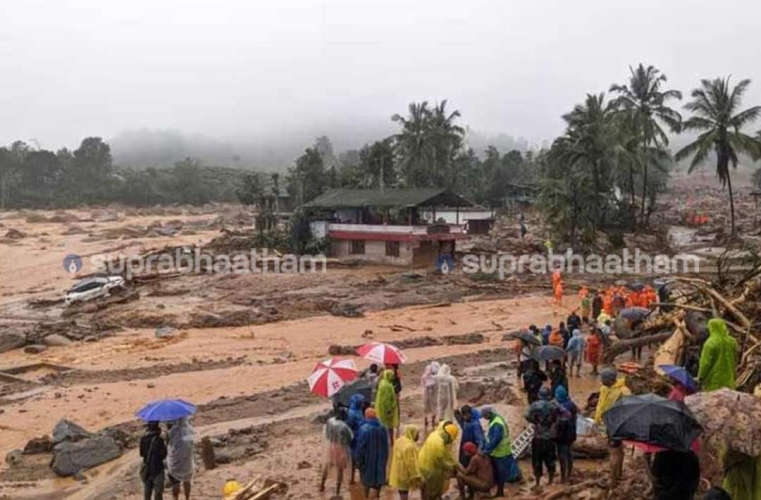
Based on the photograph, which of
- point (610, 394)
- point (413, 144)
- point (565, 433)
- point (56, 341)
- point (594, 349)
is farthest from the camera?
point (413, 144)

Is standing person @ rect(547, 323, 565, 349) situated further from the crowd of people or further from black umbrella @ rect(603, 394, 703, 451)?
black umbrella @ rect(603, 394, 703, 451)

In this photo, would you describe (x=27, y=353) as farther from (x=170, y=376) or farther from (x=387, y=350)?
(x=387, y=350)

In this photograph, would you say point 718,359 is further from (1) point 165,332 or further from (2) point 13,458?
(1) point 165,332

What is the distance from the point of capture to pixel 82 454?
12664 mm

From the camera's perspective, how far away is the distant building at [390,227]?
41.3 metres

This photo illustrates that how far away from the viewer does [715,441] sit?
6672mm

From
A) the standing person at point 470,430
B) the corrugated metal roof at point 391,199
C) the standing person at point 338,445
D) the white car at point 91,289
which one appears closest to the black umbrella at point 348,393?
the standing person at point 338,445

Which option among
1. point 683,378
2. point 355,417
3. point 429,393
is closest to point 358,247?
point 429,393

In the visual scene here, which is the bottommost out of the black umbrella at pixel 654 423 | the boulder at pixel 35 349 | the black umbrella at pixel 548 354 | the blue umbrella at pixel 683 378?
the boulder at pixel 35 349

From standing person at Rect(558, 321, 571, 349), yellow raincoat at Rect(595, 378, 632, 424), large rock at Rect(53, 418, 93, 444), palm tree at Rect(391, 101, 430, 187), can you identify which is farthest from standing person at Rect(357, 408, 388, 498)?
palm tree at Rect(391, 101, 430, 187)

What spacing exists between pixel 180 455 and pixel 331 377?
8.90ft

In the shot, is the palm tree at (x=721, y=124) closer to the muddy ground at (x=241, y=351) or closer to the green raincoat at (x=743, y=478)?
the muddy ground at (x=241, y=351)

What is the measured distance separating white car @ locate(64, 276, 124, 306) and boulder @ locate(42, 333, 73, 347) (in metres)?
7.89

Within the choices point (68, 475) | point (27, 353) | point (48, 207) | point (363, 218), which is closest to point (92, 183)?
point (48, 207)
